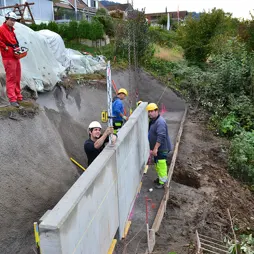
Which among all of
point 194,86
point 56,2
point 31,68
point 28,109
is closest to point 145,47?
point 194,86

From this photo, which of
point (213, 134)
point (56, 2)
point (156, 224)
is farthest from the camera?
point (56, 2)

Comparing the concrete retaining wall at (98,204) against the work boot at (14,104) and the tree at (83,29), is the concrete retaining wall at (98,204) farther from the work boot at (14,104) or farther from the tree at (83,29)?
the tree at (83,29)

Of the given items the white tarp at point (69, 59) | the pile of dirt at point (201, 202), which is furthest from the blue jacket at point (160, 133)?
the white tarp at point (69, 59)

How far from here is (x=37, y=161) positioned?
5.95 metres

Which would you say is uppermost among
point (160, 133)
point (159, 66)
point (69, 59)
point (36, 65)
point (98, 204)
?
point (36, 65)

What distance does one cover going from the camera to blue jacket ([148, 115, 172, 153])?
592 centimetres

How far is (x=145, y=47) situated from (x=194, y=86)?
362 centimetres

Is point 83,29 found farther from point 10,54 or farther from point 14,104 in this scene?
point 14,104

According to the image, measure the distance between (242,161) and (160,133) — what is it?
3.92 metres

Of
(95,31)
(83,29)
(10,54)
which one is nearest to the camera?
(10,54)

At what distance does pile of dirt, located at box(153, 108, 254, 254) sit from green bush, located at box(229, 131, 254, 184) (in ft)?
0.96

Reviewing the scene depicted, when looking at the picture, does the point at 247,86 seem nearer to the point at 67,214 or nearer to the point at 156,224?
the point at 156,224

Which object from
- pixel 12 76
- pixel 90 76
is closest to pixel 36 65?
pixel 12 76

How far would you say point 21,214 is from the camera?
15.6 feet
